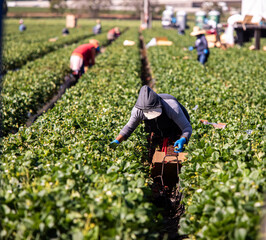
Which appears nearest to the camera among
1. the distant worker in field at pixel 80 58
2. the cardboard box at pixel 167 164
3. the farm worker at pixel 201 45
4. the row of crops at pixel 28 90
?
the cardboard box at pixel 167 164

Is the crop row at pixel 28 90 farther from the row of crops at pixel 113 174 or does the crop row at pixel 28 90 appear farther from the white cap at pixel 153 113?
Answer: the white cap at pixel 153 113

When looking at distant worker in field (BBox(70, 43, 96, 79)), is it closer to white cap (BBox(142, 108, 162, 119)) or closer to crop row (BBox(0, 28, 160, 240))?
crop row (BBox(0, 28, 160, 240))

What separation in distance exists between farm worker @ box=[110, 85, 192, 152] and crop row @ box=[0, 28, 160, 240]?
1.17 ft

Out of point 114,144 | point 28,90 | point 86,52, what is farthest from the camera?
point 86,52

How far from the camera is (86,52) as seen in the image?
13.5 m

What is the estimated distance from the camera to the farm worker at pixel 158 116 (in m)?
5.00

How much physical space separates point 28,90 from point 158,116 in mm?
5653

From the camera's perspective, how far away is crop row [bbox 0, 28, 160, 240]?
316cm

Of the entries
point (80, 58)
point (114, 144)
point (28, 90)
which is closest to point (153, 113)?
point (114, 144)

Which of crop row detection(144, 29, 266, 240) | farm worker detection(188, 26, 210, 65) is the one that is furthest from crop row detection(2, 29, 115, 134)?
farm worker detection(188, 26, 210, 65)

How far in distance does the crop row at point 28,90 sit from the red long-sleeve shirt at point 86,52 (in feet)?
3.37

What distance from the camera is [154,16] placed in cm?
10219

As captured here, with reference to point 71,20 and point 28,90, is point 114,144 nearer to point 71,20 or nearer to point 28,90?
point 28,90

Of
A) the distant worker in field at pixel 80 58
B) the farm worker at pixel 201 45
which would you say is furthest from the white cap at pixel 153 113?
the farm worker at pixel 201 45
